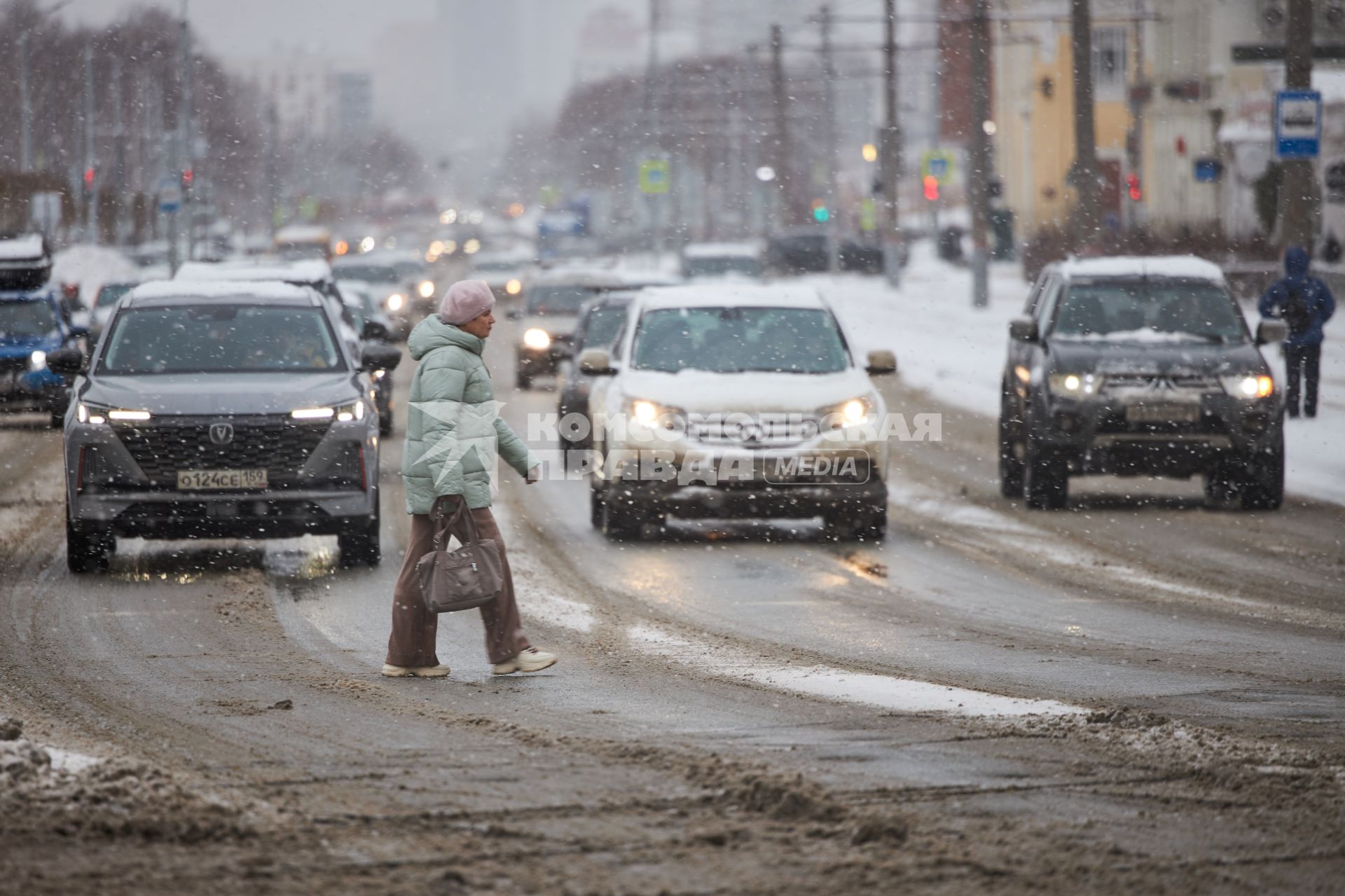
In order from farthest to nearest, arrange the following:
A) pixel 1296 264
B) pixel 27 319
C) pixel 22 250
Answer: pixel 22 250 < pixel 27 319 < pixel 1296 264

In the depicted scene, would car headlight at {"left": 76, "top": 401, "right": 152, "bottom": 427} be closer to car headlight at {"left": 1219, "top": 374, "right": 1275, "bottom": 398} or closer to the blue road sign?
car headlight at {"left": 1219, "top": 374, "right": 1275, "bottom": 398}

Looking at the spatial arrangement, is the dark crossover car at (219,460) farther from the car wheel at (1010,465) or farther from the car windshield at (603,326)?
the car windshield at (603,326)

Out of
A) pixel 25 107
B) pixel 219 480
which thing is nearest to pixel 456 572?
pixel 219 480

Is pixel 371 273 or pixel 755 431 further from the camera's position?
pixel 371 273

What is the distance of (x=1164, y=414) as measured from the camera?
1551 centimetres

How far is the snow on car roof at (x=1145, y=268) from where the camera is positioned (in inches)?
655

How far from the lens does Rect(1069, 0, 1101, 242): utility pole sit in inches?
1539

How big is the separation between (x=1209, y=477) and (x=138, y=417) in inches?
330

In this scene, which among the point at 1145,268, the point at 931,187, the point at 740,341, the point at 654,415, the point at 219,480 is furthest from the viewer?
the point at 931,187

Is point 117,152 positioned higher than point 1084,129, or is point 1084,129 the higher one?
point 117,152

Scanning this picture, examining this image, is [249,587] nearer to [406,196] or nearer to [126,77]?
[126,77]

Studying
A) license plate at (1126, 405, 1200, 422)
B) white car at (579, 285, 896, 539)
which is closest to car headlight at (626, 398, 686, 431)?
white car at (579, 285, 896, 539)

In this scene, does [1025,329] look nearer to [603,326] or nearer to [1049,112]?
[603,326]

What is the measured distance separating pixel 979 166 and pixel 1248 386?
3025 centimetres
